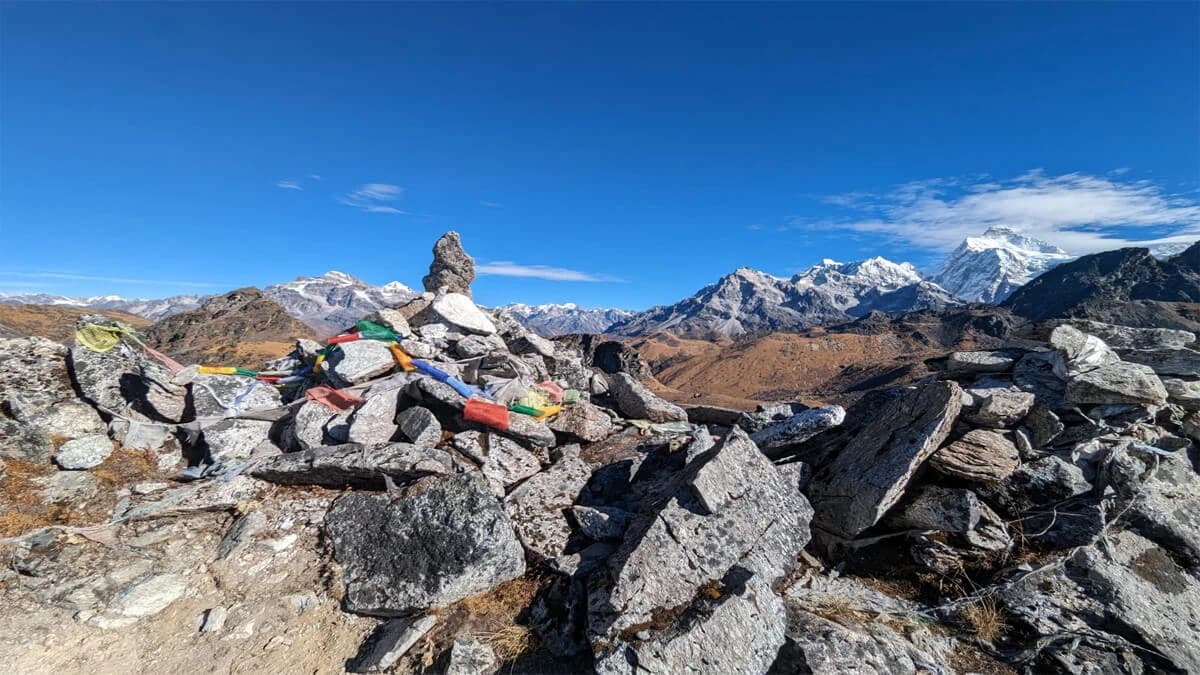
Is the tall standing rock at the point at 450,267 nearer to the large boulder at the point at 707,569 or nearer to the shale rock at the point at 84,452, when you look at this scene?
the shale rock at the point at 84,452

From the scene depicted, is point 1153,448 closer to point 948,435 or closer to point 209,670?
point 948,435

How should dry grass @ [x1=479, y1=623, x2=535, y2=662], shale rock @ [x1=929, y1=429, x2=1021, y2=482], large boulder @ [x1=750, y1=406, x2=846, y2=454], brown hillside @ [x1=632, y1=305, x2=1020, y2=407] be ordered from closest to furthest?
dry grass @ [x1=479, y1=623, x2=535, y2=662] < shale rock @ [x1=929, y1=429, x2=1021, y2=482] < large boulder @ [x1=750, y1=406, x2=846, y2=454] < brown hillside @ [x1=632, y1=305, x2=1020, y2=407]

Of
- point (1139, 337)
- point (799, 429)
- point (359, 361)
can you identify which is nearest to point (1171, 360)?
point (1139, 337)

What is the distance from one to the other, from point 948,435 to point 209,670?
960cm

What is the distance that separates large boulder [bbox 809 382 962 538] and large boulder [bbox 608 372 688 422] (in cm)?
403

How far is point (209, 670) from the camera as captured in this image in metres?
5.12

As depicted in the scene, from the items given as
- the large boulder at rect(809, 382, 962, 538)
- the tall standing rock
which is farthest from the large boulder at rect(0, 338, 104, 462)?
the large boulder at rect(809, 382, 962, 538)

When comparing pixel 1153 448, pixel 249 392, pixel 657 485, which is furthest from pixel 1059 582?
pixel 249 392

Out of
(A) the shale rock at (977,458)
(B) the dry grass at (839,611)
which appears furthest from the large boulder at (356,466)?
(A) the shale rock at (977,458)

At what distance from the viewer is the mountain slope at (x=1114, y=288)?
11119cm

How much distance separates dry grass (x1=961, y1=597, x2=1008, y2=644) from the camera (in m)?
5.33

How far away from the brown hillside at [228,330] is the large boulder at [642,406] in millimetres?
61556

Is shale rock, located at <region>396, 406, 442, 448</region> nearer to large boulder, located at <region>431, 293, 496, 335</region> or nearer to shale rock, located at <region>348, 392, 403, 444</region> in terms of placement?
shale rock, located at <region>348, 392, 403, 444</region>

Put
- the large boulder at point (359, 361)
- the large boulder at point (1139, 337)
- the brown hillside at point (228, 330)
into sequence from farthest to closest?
the brown hillside at point (228, 330), the large boulder at point (359, 361), the large boulder at point (1139, 337)
